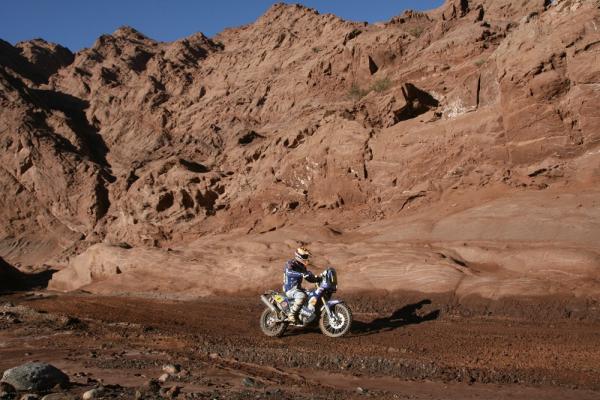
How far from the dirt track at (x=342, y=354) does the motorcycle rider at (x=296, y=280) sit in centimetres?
49

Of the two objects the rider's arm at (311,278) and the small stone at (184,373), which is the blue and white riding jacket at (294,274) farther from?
the small stone at (184,373)

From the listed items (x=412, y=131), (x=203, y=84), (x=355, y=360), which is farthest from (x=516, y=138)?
(x=203, y=84)

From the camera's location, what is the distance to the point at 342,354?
25.5ft

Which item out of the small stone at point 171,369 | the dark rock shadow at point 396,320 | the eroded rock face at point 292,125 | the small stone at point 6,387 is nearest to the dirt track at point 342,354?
the dark rock shadow at point 396,320

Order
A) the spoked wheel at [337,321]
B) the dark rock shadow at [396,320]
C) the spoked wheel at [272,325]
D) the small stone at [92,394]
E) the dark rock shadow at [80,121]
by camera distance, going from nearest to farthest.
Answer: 1. the small stone at [92,394]
2. the spoked wheel at [337,321]
3. the spoked wheel at [272,325]
4. the dark rock shadow at [396,320]
5. the dark rock shadow at [80,121]

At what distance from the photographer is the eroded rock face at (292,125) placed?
16.7m

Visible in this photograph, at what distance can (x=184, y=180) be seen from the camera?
28.2m

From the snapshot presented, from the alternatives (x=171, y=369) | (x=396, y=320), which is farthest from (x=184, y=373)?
(x=396, y=320)

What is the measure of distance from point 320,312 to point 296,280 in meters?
0.72

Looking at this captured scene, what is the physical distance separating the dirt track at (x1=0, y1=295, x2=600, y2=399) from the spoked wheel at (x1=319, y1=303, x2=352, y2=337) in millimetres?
194

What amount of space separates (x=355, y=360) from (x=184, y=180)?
72.6 feet

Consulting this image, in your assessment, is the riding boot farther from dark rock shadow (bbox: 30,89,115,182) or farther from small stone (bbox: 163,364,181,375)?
dark rock shadow (bbox: 30,89,115,182)

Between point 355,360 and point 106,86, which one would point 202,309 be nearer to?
point 355,360

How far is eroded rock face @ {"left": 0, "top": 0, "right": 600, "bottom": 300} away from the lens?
656 inches
